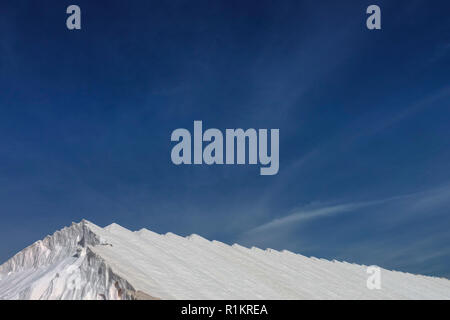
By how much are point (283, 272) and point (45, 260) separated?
15174mm

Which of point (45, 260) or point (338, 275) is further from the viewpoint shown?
point (338, 275)

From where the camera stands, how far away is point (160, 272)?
18.6m

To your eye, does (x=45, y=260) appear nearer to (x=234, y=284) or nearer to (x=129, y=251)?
(x=129, y=251)

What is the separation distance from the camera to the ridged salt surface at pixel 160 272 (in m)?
16.2

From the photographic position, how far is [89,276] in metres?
16.7

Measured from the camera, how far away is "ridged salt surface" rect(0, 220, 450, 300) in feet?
53.2

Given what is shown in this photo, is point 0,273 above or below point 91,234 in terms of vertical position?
below
